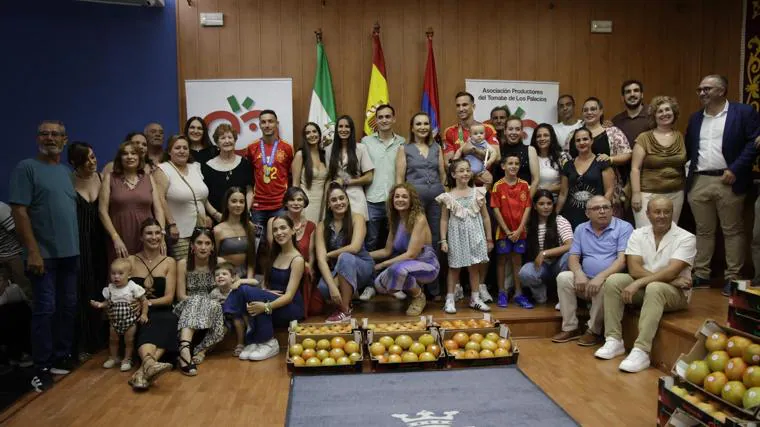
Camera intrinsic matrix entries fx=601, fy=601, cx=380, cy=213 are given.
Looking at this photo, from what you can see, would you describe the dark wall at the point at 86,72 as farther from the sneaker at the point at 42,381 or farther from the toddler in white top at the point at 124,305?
the sneaker at the point at 42,381

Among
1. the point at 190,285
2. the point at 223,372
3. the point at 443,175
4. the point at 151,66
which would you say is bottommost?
the point at 223,372

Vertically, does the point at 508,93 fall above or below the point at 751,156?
above

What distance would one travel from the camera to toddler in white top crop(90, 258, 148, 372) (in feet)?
12.0

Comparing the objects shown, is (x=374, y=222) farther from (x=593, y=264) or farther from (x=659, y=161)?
(x=659, y=161)

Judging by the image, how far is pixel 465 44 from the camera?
588 cm

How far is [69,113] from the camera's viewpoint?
5348 mm

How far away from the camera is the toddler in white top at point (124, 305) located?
3.67 m

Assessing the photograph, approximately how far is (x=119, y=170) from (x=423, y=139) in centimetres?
224

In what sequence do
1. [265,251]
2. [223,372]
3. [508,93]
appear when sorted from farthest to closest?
[508,93] → [265,251] → [223,372]

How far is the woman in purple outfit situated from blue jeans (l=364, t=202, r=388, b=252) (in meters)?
0.25

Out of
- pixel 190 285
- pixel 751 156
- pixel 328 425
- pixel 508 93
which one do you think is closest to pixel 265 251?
pixel 190 285

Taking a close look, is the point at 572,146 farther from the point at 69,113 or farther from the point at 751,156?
the point at 69,113

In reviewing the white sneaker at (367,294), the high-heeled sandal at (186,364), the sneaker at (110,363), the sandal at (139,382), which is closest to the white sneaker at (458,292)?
the white sneaker at (367,294)

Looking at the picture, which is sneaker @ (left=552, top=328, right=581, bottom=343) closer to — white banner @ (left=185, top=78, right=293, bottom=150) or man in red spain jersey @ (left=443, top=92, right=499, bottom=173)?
man in red spain jersey @ (left=443, top=92, right=499, bottom=173)
